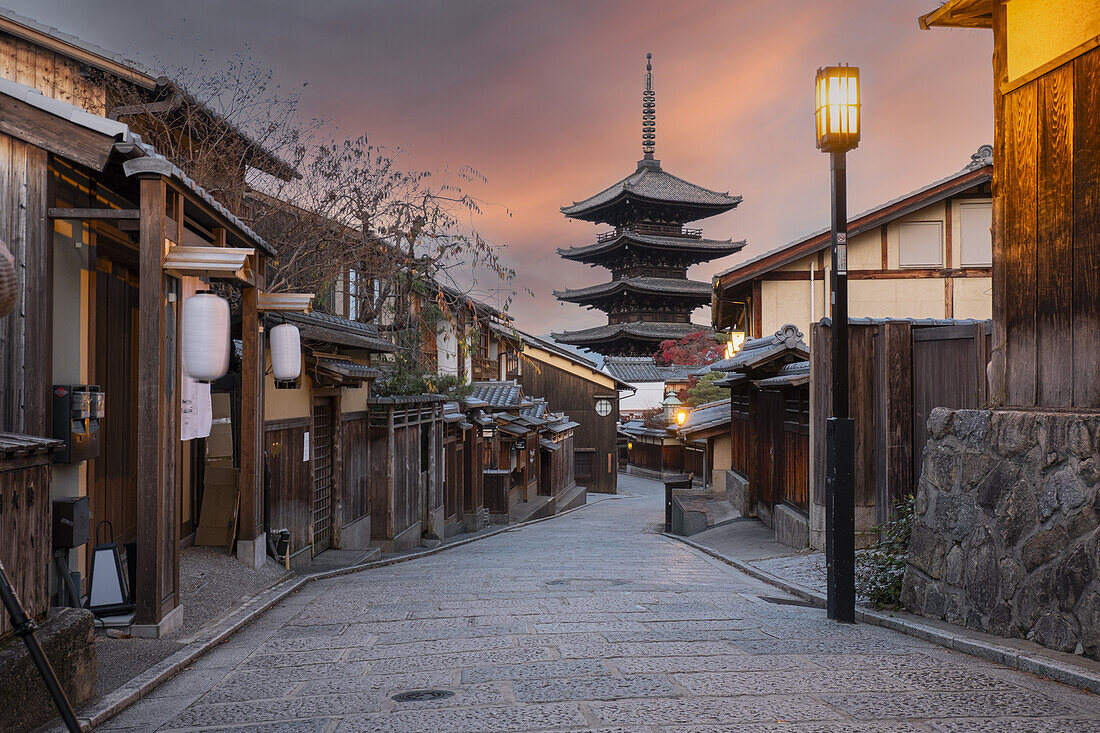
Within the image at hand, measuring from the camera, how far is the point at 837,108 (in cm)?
810

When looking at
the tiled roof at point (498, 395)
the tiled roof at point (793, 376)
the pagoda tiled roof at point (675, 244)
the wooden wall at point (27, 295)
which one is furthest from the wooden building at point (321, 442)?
the pagoda tiled roof at point (675, 244)

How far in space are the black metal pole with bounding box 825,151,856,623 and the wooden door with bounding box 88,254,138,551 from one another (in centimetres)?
664

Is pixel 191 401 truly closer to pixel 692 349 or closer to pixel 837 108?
pixel 837 108

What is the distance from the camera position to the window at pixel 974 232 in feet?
67.1

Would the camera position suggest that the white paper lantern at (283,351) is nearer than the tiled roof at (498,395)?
Yes

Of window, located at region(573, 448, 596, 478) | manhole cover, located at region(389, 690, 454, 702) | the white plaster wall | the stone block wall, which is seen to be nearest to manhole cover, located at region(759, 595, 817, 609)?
the stone block wall

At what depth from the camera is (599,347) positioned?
59562mm

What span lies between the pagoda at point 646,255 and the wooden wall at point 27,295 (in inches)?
1839

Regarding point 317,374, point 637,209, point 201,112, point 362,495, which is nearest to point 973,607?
point 317,374

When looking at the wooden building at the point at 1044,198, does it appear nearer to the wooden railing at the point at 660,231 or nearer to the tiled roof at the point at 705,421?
the tiled roof at the point at 705,421

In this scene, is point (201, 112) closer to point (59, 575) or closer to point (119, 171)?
point (119, 171)

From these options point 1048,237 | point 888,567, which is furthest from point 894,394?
point 1048,237

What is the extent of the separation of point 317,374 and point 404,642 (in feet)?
22.1

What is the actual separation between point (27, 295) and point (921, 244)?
19298 millimetres
